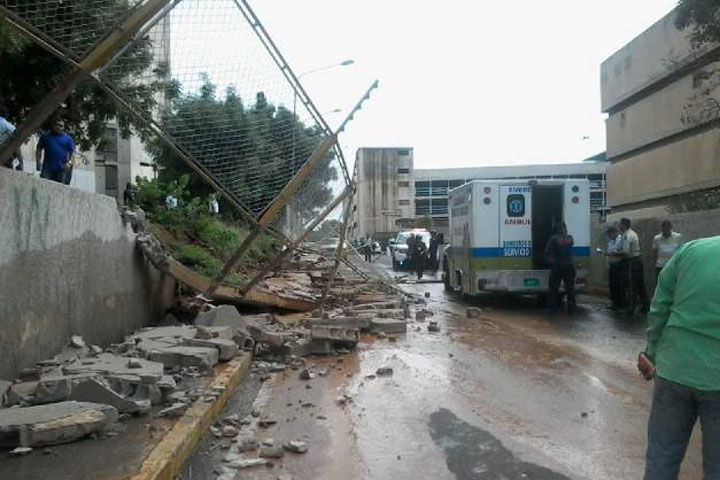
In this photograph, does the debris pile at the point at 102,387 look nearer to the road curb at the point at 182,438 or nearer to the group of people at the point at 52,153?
the road curb at the point at 182,438

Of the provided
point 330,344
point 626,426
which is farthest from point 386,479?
point 330,344

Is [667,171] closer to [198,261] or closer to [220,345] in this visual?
[198,261]

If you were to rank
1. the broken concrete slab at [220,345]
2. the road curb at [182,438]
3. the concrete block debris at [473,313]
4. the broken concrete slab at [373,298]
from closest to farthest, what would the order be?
1. the road curb at [182,438]
2. the broken concrete slab at [220,345]
3. the concrete block debris at [473,313]
4. the broken concrete slab at [373,298]

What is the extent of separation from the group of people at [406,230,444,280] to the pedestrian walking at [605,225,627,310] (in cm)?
962

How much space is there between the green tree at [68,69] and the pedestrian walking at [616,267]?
339 inches

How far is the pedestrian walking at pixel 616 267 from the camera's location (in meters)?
12.5

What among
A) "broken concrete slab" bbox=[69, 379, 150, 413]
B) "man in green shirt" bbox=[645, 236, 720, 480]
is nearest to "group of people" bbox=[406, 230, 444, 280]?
"broken concrete slab" bbox=[69, 379, 150, 413]

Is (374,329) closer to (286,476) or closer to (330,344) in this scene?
(330,344)

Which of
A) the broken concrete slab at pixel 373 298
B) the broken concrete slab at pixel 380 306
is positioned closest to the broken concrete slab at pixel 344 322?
the broken concrete slab at pixel 380 306

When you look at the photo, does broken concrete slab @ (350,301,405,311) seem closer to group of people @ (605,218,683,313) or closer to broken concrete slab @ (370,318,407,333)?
broken concrete slab @ (370,318,407,333)

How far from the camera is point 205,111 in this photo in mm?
7359

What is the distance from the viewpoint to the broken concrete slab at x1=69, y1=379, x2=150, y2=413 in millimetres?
4750

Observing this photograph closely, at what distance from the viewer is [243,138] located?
7910mm

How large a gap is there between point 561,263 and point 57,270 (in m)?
9.13
